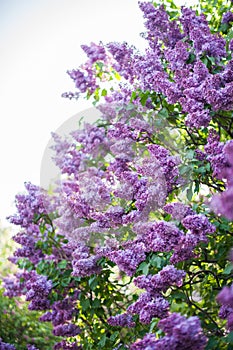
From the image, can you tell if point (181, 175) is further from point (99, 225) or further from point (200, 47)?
point (200, 47)

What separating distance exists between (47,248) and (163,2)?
193cm

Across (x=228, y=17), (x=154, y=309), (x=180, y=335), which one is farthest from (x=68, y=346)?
(x=228, y=17)

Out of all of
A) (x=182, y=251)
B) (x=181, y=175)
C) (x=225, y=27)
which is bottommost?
(x=182, y=251)

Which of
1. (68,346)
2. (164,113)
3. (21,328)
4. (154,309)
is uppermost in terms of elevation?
(21,328)

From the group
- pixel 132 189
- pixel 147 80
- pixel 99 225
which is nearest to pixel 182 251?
pixel 132 189

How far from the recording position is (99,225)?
2.38 meters

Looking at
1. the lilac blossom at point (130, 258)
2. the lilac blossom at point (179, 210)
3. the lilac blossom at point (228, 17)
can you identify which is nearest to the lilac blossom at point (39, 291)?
the lilac blossom at point (130, 258)

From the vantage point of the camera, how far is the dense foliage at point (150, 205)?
1.82 meters

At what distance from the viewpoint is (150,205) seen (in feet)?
7.36

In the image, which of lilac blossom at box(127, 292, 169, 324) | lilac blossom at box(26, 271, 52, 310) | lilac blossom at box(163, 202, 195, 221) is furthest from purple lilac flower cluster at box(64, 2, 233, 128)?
lilac blossom at box(26, 271, 52, 310)

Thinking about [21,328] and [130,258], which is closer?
[130,258]

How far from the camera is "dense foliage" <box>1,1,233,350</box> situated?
1817mm

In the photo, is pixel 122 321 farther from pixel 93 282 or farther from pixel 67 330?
pixel 67 330

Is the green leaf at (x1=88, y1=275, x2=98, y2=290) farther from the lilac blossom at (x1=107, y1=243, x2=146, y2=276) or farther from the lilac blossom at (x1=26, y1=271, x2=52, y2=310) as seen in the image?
the lilac blossom at (x1=107, y1=243, x2=146, y2=276)
